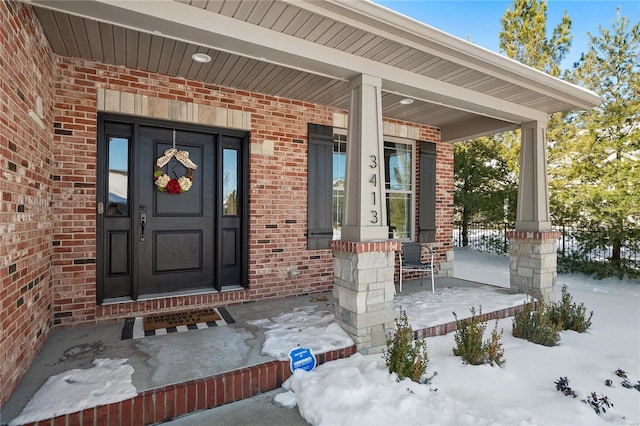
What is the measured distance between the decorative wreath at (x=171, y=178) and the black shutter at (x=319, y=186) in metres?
1.40

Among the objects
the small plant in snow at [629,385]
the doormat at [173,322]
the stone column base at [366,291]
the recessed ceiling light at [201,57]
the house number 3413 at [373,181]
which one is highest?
the recessed ceiling light at [201,57]

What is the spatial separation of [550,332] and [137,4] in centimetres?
418

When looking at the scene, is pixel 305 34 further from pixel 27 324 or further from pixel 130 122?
pixel 27 324

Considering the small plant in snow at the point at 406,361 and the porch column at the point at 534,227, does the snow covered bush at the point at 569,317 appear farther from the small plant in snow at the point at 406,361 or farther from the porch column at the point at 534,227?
the small plant in snow at the point at 406,361

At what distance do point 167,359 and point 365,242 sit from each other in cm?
171

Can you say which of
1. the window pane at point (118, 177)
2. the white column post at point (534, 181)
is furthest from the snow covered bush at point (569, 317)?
the window pane at point (118, 177)

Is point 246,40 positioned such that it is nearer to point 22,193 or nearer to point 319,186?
point 22,193

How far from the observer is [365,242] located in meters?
2.81

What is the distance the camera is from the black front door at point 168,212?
3324 millimetres

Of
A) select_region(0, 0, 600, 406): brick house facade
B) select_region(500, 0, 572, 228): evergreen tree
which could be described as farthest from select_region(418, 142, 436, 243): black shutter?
select_region(500, 0, 572, 228): evergreen tree

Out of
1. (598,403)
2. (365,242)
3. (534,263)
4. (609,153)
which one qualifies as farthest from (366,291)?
(609,153)

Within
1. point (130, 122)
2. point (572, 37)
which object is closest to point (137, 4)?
point (130, 122)

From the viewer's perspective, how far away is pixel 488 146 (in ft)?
31.1

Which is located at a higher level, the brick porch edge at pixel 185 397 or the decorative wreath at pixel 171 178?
the decorative wreath at pixel 171 178
